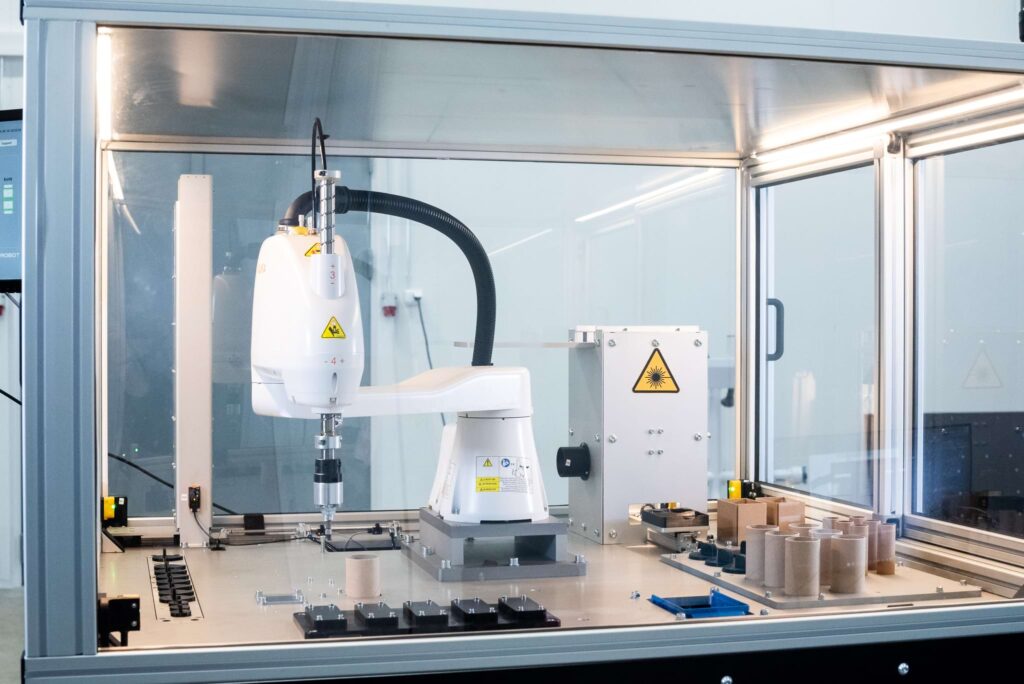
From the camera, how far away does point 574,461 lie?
2406 mm

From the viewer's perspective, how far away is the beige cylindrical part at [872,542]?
209 centimetres

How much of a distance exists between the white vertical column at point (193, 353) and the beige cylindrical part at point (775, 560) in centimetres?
115

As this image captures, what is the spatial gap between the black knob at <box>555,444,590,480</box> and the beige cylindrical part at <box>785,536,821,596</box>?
1.83 ft

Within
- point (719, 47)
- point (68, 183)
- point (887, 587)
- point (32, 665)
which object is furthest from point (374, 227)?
point (887, 587)

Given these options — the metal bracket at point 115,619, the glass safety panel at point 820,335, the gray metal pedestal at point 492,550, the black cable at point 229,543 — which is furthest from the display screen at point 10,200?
the glass safety panel at point 820,335

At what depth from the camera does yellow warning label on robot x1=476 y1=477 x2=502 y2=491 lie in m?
2.09

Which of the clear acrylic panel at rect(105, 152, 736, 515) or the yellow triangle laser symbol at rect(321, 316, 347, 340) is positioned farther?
the clear acrylic panel at rect(105, 152, 736, 515)

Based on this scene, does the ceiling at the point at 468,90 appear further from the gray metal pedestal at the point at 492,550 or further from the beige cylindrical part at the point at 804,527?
the beige cylindrical part at the point at 804,527

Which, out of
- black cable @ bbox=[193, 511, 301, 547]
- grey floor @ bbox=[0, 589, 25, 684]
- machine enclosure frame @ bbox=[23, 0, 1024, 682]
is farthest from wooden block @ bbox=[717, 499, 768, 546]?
grey floor @ bbox=[0, 589, 25, 684]

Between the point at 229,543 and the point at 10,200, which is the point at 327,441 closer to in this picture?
the point at 229,543

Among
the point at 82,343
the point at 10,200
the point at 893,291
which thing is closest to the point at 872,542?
the point at 893,291

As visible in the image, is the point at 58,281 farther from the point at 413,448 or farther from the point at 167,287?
the point at 413,448

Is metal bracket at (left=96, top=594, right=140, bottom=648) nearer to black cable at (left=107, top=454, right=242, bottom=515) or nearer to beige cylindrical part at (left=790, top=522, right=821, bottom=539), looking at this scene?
black cable at (left=107, top=454, right=242, bottom=515)

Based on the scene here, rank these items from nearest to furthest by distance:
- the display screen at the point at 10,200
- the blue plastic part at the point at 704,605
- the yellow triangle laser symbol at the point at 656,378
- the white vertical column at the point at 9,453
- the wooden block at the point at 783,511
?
1. the blue plastic part at the point at 704,605
2. the display screen at the point at 10,200
3. the wooden block at the point at 783,511
4. the yellow triangle laser symbol at the point at 656,378
5. the white vertical column at the point at 9,453
